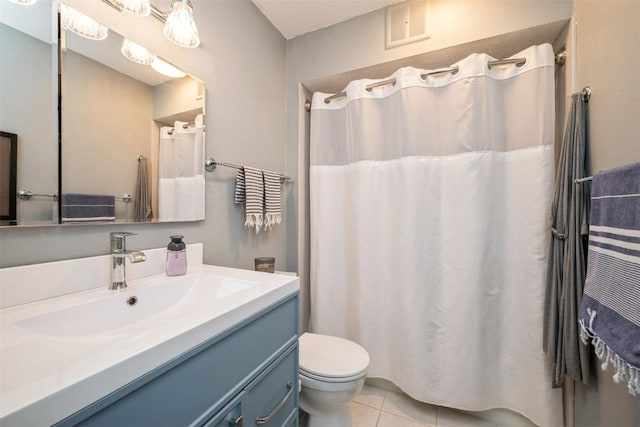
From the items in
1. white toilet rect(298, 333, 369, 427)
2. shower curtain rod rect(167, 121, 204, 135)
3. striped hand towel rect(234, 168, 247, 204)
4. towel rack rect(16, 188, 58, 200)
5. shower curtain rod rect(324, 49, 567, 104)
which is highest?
shower curtain rod rect(324, 49, 567, 104)

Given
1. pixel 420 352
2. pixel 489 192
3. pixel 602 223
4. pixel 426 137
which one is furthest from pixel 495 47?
pixel 420 352

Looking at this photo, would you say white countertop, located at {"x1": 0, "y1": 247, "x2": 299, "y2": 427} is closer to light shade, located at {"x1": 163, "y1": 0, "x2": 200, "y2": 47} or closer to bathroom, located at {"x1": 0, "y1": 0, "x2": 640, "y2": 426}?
bathroom, located at {"x1": 0, "y1": 0, "x2": 640, "y2": 426}

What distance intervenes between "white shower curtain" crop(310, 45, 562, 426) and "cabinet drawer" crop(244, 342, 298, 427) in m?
0.79

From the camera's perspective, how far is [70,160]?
0.78 metres

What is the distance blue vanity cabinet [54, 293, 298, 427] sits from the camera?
1.45 feet

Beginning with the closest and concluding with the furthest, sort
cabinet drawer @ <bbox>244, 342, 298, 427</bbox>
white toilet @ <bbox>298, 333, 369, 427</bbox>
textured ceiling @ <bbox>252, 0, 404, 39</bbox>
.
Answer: cabinet drawer @ <bbox>244, 342, 298, 427</bbox> → white toilet @ <bbox>298, 333, 369, 427</bbox> → textured ceiling @ <bbox>252, 0, 404, 39</bbox>

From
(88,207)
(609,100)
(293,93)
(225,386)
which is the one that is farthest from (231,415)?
(293,93)

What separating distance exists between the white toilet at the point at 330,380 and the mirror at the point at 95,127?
2.87 ft

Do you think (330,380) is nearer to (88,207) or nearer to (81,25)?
(88,207)

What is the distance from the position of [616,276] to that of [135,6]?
1.75 metres

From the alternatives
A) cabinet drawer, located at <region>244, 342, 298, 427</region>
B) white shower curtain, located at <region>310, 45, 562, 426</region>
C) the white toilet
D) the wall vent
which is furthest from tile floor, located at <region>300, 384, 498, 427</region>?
the wall vent

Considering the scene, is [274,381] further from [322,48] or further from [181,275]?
[322,48]

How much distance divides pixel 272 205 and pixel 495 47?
1537mm

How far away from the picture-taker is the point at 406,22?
1.48 metres
